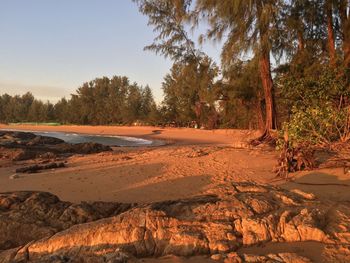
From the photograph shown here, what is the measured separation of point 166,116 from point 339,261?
47151 mm

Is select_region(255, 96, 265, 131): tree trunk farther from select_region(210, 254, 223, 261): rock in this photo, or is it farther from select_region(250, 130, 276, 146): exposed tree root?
select_region(210, 254, 223, 261): rock

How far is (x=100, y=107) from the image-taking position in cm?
6825

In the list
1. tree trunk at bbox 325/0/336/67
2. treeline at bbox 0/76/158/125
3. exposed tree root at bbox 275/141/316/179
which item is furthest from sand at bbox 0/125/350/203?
treeline at bbox 0/76/158/125

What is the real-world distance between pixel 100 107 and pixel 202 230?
2579 inches

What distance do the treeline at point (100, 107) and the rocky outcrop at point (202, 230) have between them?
46.4m

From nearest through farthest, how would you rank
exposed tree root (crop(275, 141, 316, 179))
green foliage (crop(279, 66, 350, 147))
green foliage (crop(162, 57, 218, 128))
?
green foliage (crop(279, 66, 350, 147)), exposed tree root (crop(275, 141, 316, 179)), green foliage (crop(162, 57, 218, 128))

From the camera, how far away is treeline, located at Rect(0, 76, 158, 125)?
196 ft

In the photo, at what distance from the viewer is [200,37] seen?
15828 mm

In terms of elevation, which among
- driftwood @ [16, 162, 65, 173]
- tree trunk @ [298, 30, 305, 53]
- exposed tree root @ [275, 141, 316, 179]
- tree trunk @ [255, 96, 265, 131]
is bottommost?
driftwood @ [16, 162, 65, 173]

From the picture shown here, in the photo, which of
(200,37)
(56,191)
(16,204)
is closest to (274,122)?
(200,37)

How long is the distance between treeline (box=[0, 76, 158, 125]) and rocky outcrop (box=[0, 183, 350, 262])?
152ft

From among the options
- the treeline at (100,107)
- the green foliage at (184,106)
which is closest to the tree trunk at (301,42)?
the green foliage at (184,106)

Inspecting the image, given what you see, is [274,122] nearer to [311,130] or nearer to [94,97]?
[311,130]

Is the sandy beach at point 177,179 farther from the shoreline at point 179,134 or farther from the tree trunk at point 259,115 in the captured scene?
the shoreline at point 179,134
